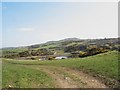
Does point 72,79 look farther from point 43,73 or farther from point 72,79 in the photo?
point 43,73

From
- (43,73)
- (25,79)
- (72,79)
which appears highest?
(25,79)

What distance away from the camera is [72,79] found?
2672cm

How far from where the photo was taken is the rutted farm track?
24872mm

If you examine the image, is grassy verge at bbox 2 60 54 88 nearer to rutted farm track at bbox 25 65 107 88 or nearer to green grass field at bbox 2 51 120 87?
green grass field at bbox 2 51 120 87

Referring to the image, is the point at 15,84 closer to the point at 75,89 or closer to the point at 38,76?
the point at 38,76

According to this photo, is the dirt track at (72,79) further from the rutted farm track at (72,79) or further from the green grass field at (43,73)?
the green grass field at (43,73)

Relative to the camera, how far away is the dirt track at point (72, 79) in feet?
81.6

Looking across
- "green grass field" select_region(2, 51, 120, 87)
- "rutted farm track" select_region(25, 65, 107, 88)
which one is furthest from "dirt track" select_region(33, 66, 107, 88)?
"green grass field" select_region(2, 51, 120, 87)

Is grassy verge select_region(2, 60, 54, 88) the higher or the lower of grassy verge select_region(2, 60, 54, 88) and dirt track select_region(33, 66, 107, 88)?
the higher

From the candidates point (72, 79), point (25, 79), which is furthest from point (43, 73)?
point (72, 79)

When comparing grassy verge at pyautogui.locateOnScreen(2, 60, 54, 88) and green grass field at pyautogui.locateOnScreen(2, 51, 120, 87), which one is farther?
green grass field at pyautogui.locateOnScreen(2, 51, 120, 87)

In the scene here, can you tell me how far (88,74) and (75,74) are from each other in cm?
148

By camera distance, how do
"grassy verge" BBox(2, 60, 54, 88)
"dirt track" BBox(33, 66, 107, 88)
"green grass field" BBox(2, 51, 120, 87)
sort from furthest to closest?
"dirt track" BBox(33, 66, 107, 88), "green grass field" BBox(2, 51, 120, 87), "grassy verge" BBox(2, 60, 54, 88)

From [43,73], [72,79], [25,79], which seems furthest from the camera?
[43,73]
